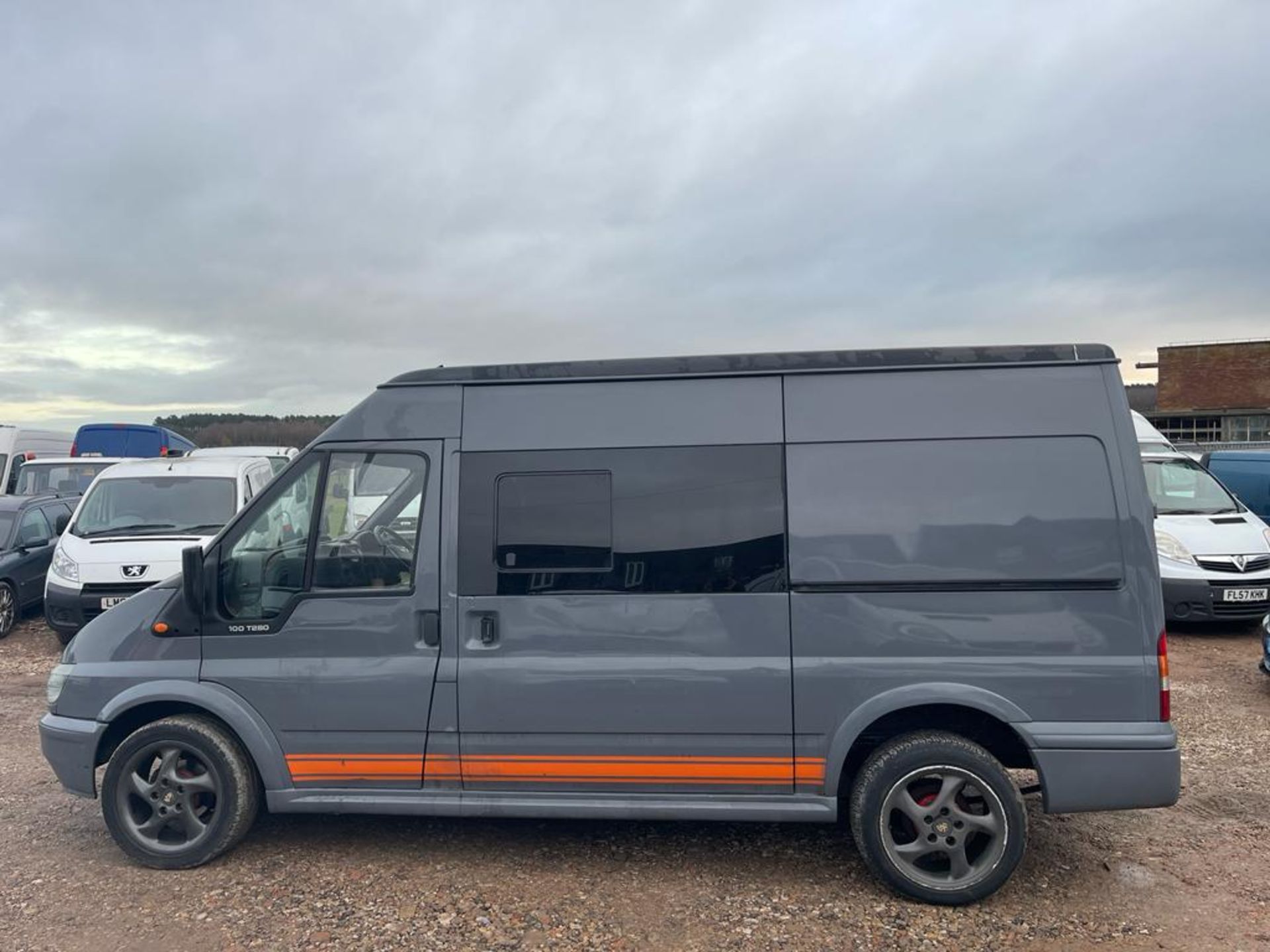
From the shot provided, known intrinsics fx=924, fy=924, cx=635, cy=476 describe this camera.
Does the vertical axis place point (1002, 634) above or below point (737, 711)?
above

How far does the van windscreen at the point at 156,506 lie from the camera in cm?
954

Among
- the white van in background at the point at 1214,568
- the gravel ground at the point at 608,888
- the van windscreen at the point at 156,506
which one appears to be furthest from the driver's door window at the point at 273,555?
the white van in background at the point at 1214,568

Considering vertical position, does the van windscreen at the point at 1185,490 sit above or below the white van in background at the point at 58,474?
below

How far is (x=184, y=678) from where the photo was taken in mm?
4336

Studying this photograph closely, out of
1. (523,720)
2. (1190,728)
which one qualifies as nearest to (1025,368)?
(523,720)

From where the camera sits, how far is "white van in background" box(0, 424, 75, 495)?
51.8ft

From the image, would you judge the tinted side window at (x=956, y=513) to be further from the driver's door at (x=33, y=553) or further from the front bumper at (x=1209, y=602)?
the driver's door at (x=33, y=553)

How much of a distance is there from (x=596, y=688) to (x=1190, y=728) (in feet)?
15.8

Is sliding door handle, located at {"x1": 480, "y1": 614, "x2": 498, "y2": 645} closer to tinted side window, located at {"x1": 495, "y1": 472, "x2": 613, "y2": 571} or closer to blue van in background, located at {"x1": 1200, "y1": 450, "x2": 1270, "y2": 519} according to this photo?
tinted side window, located at {"x1": 495, "y1": 472, "x2": 613, "y2": 571}

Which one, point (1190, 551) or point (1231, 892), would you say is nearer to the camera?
point (1231, 892)

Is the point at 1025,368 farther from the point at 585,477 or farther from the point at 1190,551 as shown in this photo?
the point at 1190,551

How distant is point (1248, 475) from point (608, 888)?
1249 centimetres

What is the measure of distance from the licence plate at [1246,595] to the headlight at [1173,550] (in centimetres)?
43

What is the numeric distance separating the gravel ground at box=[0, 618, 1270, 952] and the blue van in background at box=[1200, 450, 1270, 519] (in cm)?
898
